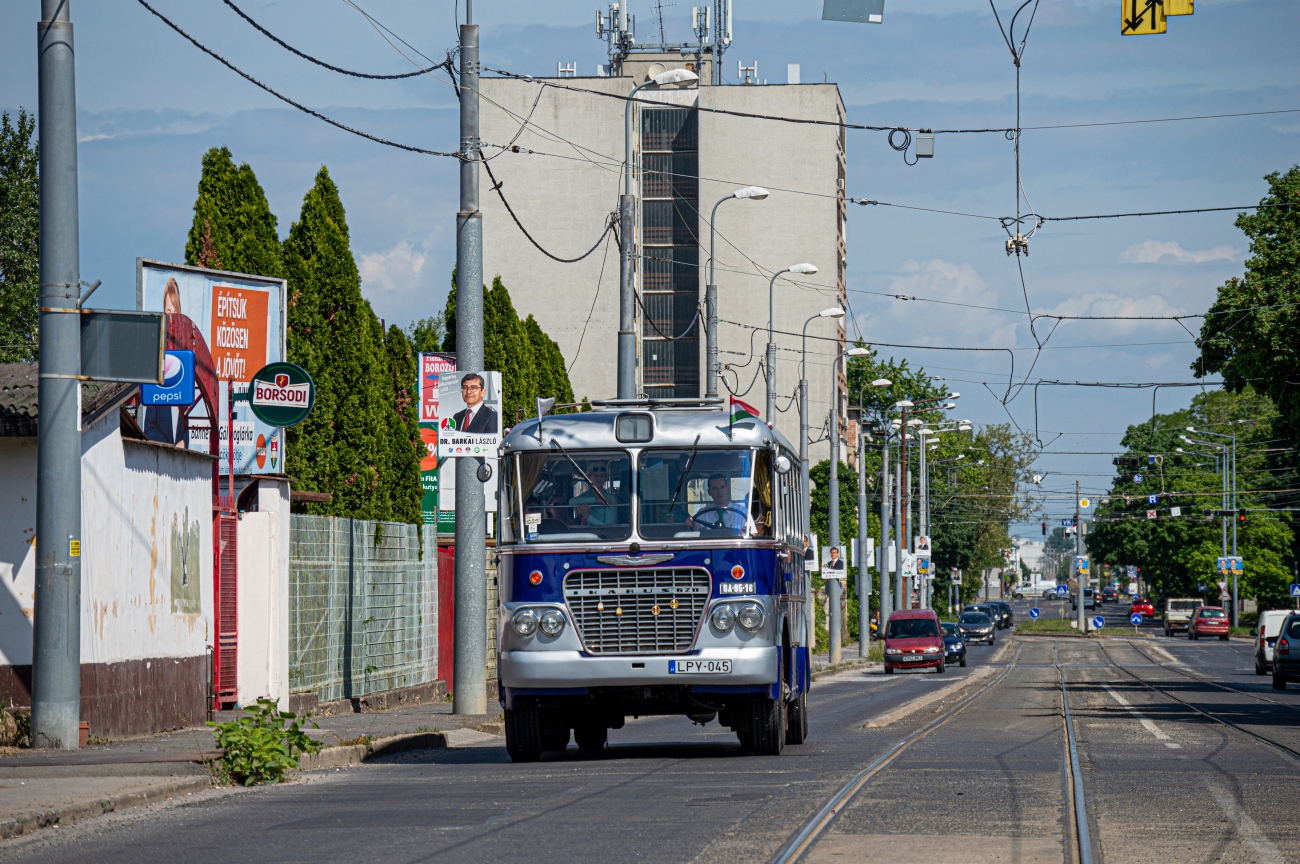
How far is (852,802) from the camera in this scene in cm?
1131

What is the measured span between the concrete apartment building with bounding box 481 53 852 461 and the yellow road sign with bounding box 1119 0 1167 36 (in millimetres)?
60250

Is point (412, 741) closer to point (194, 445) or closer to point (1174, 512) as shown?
point (194, 445)

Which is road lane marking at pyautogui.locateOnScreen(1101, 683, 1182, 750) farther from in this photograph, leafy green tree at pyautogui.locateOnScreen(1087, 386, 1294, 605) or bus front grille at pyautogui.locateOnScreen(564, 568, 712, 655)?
leafy green tree at pyautogui.locateOnScreen(1087, 386, 1294, 605)

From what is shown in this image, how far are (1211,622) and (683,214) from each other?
3258 centimetres

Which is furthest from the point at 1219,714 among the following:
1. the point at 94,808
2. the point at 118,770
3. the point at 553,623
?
the point at 94,808

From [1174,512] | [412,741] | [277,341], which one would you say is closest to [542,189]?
[1174,512]

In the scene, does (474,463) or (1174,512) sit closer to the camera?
(474,463)

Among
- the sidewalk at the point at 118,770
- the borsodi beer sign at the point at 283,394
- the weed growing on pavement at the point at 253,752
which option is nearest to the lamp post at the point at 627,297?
the borsodi beer sign at the point at 283,394

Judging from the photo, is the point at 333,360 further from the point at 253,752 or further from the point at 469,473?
the point at 253,752

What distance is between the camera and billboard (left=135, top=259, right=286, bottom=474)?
20.6 metres

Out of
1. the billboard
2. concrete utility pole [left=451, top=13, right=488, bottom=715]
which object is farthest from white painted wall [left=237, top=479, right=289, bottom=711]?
concrete utility pole [left=451, top=13, right=488, bottom=715]

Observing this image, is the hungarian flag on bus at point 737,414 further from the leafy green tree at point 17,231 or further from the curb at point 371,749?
the leafy green tree at point 17,231

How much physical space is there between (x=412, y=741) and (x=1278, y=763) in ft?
26.7

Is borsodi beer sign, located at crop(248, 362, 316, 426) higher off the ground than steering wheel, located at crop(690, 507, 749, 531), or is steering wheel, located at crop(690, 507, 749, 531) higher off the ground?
borsodi beer sign, located at crop(248, 362, 316, 426)
